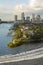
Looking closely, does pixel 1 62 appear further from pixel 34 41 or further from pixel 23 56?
pixel 34 41

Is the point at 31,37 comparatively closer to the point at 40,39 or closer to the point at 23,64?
the point at 40,39

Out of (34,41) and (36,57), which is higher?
(36,57)

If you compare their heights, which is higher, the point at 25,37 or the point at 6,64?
the point at 6,64

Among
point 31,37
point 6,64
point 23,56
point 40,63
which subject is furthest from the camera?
point 31,37

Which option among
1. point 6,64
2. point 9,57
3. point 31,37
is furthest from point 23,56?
point 31,37

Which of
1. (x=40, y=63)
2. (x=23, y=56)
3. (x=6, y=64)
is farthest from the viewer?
(x=23, y=56)

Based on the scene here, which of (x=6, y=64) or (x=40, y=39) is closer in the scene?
(x=6, y=64)

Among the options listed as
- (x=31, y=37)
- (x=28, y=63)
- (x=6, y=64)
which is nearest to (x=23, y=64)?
(x=28, y=63)

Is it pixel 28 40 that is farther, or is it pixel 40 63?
pixel 28 40

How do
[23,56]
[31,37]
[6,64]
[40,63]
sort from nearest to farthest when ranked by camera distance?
[6,64], [40,63], [23,56], [31,37]
